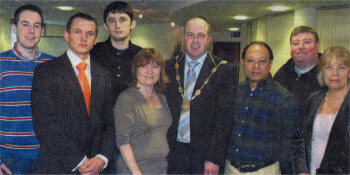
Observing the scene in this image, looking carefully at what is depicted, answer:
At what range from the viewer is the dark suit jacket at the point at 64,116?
4.91 feet

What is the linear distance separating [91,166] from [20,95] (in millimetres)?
560

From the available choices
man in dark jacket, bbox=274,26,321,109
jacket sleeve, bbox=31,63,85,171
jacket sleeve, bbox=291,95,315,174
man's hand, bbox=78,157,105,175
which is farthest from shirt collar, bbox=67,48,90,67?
man in dark jacket, bbox=274,26,321,109

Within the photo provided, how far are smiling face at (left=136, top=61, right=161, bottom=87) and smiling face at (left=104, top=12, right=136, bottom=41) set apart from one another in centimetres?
33

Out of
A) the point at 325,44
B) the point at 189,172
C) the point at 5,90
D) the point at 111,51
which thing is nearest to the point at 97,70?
the point at 111,51

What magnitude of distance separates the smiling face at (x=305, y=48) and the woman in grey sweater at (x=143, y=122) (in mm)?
1002

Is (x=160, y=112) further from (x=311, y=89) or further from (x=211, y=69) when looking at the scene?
(x=311, y=89)

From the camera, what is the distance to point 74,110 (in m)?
1.55

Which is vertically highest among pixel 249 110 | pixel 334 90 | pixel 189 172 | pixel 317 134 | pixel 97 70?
pixel 97 70

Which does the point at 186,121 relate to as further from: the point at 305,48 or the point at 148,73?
the point at 305,48

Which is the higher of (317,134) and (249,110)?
(249,110)

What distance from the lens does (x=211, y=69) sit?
1.91 metres

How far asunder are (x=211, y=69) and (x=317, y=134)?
0.73 m

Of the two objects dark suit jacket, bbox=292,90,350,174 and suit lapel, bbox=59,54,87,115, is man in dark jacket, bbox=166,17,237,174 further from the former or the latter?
suit lapel, bbox=59,54,87,115

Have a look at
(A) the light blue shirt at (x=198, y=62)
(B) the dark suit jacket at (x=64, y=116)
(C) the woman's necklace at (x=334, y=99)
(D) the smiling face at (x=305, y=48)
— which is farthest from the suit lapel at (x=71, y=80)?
(D) the smiling face at (x=305, y=48)
